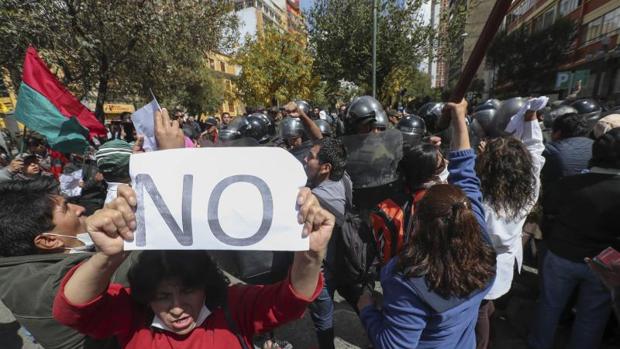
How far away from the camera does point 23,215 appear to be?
4.51ft

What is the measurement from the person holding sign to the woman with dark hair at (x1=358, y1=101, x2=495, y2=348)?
0.42 metres

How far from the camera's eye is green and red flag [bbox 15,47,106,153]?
357cm

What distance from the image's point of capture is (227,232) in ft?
3.11

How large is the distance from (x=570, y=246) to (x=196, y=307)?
239cm

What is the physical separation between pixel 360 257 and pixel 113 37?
8.64 m

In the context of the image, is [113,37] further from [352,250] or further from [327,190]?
[352,250]

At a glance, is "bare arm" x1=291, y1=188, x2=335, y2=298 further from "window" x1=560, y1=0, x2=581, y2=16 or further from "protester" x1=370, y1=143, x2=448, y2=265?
"window" x1=560, y1=0, x2=581, y2=16

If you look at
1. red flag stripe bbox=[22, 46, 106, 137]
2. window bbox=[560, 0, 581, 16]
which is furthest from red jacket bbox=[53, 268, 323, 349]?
window bbox=[560, 0, 581, 16]

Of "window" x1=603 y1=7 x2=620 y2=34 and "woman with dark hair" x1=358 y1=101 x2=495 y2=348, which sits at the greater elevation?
"window" x1=603 y1=7 x2=620 y2=34

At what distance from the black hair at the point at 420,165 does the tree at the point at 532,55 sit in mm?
34697

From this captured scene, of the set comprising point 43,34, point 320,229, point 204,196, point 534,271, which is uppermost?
point 43,34

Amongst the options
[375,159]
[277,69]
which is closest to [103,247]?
[375,159]

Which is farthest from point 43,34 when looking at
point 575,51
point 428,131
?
point 575,51

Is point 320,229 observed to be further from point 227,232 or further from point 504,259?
point 504,259
